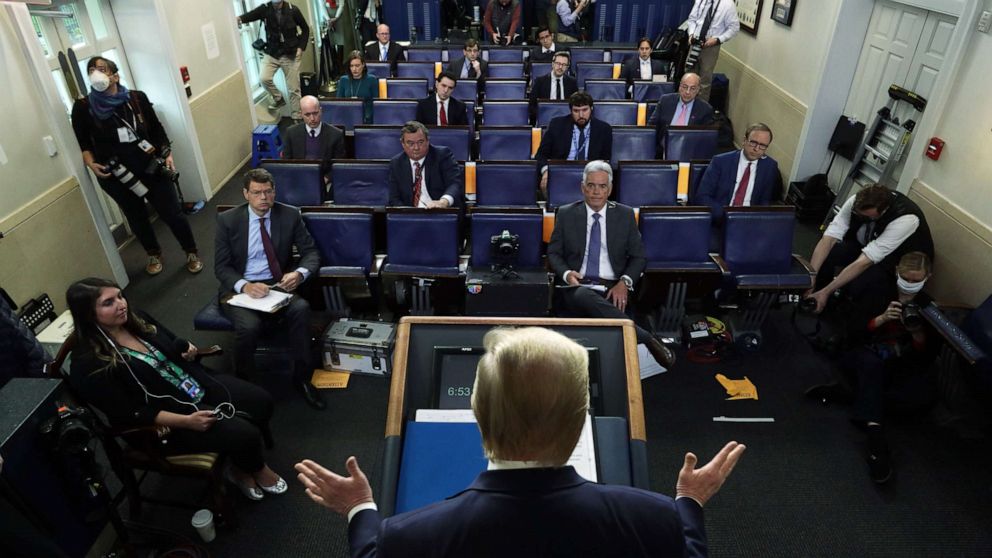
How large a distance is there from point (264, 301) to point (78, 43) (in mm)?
3111

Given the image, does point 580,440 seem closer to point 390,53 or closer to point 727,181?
point 727,181

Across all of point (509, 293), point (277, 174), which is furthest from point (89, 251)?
point (509, 293)

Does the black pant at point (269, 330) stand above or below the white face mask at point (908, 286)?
below

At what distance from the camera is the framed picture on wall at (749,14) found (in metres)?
7.15

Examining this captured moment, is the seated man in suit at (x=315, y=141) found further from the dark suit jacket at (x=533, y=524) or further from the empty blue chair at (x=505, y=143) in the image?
the dark suit jacket at (x=533, y=524)

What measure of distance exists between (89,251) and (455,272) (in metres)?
2.73

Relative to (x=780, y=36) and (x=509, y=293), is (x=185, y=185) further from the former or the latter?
(x=780, y=36)

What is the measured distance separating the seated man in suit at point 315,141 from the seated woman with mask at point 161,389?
2498 mm

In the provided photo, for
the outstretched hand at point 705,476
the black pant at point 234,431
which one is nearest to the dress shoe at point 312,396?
the black pant at point 234,431

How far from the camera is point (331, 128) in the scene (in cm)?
494

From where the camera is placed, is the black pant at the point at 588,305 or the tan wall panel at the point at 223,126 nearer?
the black pant at the point at 588,305

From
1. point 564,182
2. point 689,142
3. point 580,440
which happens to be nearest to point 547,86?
point 689,142

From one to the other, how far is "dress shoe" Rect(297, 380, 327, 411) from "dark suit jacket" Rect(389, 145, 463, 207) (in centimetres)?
149

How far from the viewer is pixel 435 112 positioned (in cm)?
561
